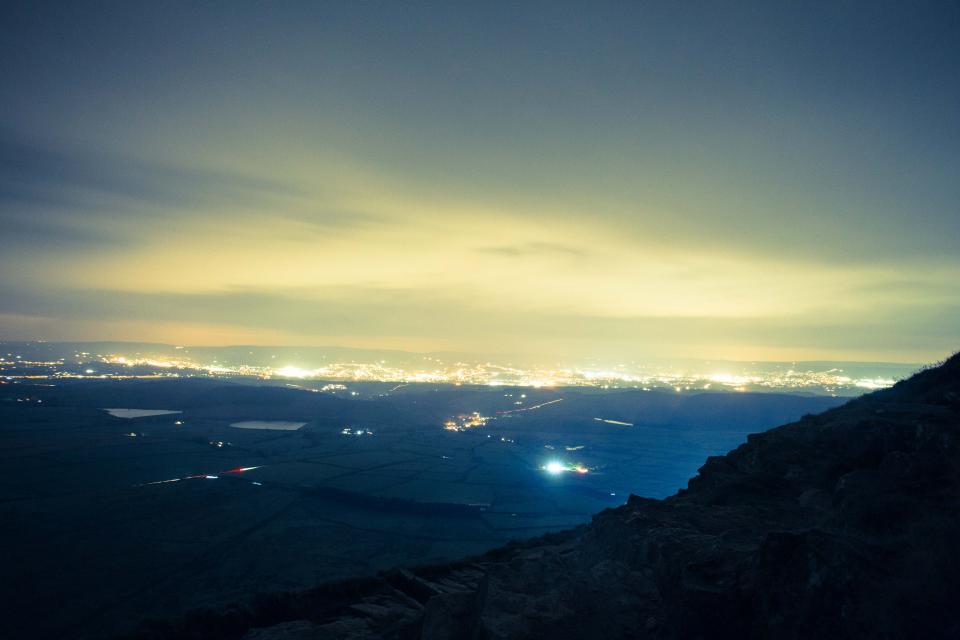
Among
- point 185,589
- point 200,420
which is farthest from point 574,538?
point 200,420

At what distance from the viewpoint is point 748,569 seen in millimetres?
10445

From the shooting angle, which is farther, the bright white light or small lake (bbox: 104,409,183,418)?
small lake (bbox: 104,409,183,418)

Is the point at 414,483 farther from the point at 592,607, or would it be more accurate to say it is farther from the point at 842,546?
the point at 842,546

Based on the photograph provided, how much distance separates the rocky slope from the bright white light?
2412 inches

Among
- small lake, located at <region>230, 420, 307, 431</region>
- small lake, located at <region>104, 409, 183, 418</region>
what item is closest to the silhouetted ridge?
small lake, located at <region>230, 420, 307, 431</region>

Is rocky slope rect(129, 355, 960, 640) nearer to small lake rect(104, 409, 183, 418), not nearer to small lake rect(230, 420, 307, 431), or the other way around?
small lake rect(230, 420, 307, 431)

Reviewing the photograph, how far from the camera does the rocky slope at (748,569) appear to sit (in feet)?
27.4

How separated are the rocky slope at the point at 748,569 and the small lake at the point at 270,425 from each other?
11148 centimetres

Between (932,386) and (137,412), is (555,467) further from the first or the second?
(137,412)

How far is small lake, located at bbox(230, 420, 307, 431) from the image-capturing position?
12072 cm

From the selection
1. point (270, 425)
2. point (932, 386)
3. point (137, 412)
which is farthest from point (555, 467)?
point (137, 412)

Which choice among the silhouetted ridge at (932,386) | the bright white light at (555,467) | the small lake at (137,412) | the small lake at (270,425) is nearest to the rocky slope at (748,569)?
the silhouetted ridge at (932,386)

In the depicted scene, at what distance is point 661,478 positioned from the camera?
79.1 metres


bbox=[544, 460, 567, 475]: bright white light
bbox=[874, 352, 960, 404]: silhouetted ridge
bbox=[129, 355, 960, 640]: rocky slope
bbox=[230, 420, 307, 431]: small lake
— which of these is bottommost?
bbox=[230, 420, 307, 431]: small lake
